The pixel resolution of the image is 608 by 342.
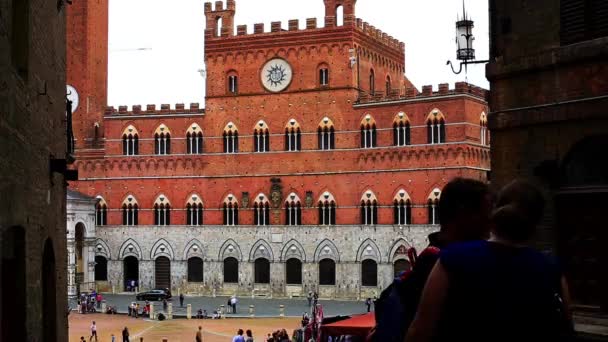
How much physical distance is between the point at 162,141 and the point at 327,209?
1123 cm

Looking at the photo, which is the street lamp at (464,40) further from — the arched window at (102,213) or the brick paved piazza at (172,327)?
the arched window at (102,213)

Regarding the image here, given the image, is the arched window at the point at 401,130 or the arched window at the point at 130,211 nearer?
the arched window at the point at 401,130

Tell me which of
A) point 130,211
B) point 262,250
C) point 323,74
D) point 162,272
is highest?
point 323,74

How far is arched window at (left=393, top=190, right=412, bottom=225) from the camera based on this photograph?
4869cm

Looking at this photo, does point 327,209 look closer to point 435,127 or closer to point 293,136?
point 293,136

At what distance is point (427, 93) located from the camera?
48.8 meters

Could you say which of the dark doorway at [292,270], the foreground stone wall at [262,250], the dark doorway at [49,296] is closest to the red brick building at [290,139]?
the foreground stone wall at [262,250]

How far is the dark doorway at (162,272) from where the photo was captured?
2133 inches

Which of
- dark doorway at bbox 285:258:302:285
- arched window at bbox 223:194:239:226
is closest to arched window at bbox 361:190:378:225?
dark doorway at bbox 285:258:302:285

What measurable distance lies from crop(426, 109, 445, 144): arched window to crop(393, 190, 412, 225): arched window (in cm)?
318

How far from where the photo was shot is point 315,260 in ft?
167

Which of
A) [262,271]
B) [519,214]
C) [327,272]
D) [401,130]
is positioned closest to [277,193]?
[262,271]

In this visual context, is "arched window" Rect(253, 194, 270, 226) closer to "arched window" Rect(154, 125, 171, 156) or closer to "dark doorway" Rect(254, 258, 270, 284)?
"dark doorway" Rect(254, 258, 270, 284)

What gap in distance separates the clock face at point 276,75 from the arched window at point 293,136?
2.21 m
